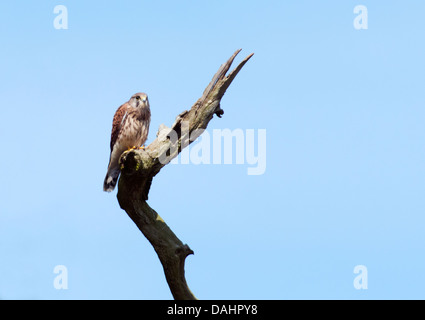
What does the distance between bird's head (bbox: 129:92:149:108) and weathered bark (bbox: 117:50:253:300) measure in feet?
3.38

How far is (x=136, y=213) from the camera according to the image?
630 cm

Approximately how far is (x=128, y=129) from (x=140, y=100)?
18.3 inches

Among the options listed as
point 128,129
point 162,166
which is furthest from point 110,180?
point 162,166

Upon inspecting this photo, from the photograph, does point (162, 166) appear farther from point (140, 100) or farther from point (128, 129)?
point (140, 100)

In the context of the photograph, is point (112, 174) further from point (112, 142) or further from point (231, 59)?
point (231, 59)

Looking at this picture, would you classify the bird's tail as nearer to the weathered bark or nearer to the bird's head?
the weathered bark

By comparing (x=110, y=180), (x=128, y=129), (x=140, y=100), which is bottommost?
(x=110, y=180)

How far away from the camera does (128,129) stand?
7156 millimetres

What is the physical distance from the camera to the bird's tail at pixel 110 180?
6.93 m

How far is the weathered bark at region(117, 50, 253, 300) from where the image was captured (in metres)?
6.07

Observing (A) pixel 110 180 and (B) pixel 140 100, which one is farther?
(B) pixel 140 100

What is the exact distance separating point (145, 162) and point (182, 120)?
69cm

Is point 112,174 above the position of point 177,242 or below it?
above
